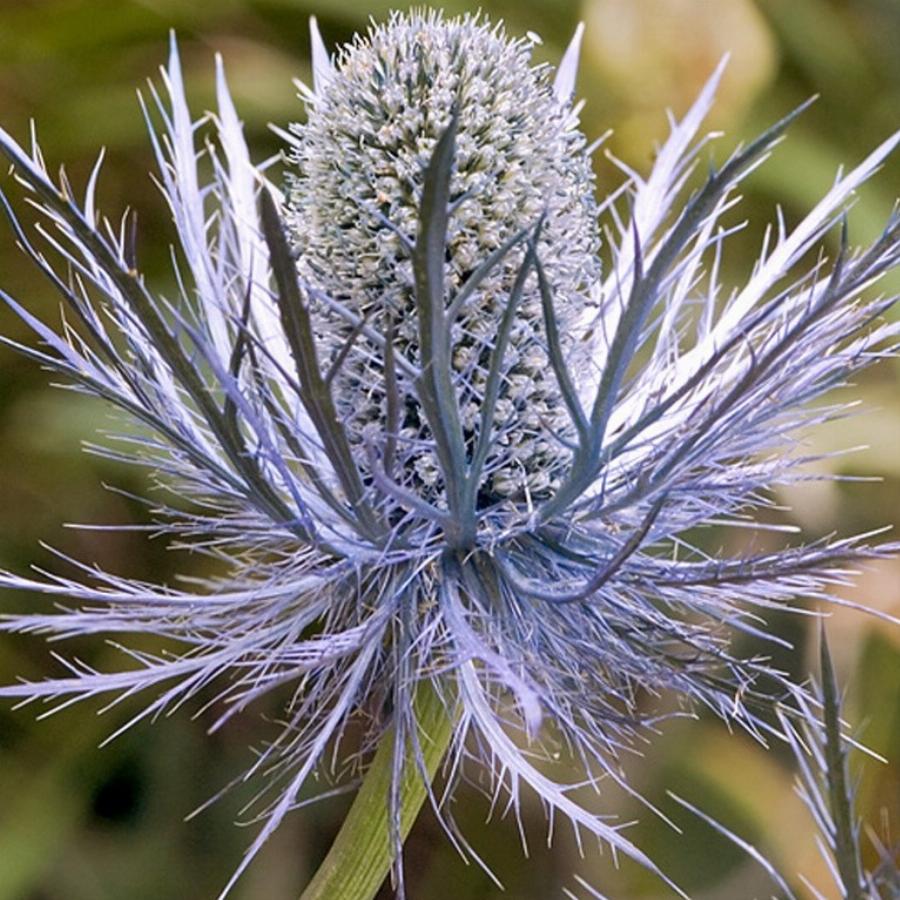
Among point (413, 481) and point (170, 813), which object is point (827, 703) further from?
point (170, 813)

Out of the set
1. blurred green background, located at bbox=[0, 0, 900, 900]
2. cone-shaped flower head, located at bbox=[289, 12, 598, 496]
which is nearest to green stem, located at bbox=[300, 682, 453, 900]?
cone-shaped flower head, located at bbox=[289, 12, 598, 496]

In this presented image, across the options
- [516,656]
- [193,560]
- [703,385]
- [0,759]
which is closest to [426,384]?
[516,656]

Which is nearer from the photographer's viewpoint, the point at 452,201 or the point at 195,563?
the point at 452,201

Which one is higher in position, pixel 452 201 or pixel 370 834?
pixel 452 201

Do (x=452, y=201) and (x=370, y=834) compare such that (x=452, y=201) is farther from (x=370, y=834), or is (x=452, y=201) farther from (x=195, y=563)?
(x=195, y=563)

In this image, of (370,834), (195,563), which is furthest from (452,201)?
(195,563)
